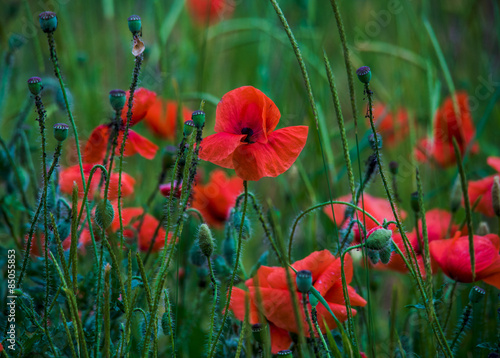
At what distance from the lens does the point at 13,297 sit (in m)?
0.66

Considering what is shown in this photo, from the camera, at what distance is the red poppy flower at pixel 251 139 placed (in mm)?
646

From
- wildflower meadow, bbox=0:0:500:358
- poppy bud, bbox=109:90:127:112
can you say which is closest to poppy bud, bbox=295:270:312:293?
wildflower meadow, bbox=0:0:500:358

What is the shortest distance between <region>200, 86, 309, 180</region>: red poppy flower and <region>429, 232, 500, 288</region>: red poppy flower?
10.1 inches

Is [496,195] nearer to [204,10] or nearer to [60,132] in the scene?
[60,132]

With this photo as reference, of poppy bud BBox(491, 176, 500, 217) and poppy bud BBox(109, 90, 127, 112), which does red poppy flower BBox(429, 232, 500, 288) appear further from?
poppy bud BBox(109, 90, 127, 112)

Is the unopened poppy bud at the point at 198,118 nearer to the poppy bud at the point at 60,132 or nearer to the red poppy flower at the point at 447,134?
the poppy bud at the point at 60,132

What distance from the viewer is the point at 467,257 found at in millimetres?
710

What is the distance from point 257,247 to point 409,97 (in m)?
0.59

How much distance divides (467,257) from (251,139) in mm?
316

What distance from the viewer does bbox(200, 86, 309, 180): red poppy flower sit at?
65 centimetres

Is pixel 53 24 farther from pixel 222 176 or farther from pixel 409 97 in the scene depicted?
pixel 409 97

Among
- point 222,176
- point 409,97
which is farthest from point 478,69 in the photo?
point 222,176

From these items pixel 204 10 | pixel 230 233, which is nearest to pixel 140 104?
pixel 230 233

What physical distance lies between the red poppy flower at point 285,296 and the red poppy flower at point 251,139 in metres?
0.12
